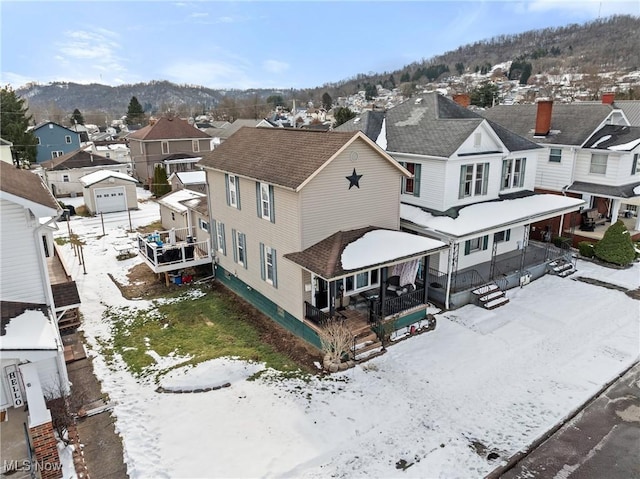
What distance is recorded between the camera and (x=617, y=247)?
22.1m

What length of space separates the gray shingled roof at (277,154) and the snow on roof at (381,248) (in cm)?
294

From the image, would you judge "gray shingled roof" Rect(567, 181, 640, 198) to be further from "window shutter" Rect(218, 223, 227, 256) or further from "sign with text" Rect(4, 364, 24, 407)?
"sign with text" Rect(4, 364, 24, 407)

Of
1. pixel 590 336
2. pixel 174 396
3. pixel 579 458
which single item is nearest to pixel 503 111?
pixel 590 336

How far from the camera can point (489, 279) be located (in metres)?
19.3

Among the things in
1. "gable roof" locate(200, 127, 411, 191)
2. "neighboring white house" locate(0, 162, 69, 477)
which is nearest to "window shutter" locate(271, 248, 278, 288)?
"gable roof" locate(200, 127, 411, 191)

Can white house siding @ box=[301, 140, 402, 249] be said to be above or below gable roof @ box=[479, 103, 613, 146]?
below

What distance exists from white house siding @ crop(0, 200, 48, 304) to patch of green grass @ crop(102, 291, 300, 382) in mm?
4048

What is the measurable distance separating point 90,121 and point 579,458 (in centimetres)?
18222

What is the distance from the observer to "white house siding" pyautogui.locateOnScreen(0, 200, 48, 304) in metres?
10.9

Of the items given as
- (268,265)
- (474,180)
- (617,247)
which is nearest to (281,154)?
(268,265)

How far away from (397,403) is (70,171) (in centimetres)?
4215

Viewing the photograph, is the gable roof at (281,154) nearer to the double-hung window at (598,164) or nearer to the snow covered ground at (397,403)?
the snow covered ground at (397,403)

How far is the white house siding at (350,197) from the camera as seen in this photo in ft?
47.8

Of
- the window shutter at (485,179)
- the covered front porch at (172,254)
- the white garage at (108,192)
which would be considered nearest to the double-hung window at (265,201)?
the covered front porch at (172,254)
